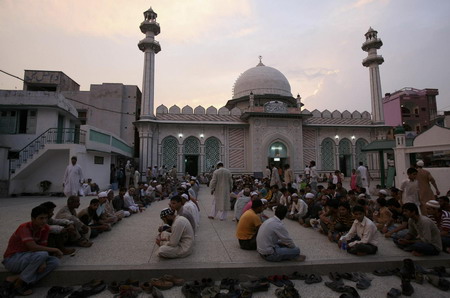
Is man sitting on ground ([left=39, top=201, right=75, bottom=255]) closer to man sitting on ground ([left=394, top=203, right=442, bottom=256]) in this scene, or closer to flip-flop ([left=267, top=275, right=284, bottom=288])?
flip-flop ([left=267, top=275, right=284, bottom=288])

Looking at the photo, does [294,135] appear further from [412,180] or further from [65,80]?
[65,80]

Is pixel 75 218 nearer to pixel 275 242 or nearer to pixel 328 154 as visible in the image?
pixel 275 242

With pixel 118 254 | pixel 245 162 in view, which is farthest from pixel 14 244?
pixel 245 162

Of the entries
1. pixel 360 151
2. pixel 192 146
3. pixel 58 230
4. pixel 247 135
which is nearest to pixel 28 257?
pixel 58 230

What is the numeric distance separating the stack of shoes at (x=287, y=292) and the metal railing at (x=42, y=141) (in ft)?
42.3

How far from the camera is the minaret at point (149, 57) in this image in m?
20.6

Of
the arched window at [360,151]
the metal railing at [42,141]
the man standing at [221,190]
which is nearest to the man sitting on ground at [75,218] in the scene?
the man standing at [221,190]

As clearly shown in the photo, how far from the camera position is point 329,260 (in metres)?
4.21

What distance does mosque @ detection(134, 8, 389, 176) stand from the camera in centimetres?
2072

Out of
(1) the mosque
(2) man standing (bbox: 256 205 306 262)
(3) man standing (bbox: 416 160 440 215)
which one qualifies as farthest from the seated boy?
(1) the mosque

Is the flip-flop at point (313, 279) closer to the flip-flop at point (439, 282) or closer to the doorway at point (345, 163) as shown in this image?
the flip-flop at point (439, 282)

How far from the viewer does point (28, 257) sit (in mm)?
3449

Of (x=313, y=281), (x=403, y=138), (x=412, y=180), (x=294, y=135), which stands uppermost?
(x=294, y=135)

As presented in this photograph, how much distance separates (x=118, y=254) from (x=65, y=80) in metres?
25.4
